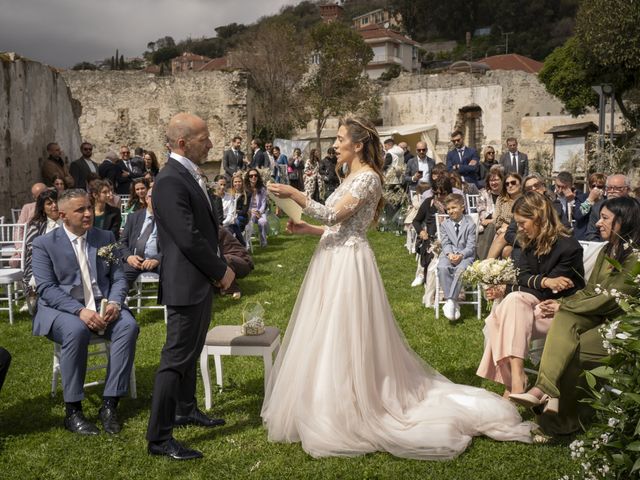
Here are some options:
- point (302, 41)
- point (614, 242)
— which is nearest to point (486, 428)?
point (614, 242)

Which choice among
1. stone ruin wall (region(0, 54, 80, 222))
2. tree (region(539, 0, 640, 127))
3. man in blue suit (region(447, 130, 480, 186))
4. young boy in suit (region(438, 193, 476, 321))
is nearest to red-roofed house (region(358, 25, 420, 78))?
tree (region(539, 0, 640, 127))

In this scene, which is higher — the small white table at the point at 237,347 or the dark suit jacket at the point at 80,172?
the dark suit jacket at the point at 80,172

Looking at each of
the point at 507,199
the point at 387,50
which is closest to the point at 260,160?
the point at 507,199

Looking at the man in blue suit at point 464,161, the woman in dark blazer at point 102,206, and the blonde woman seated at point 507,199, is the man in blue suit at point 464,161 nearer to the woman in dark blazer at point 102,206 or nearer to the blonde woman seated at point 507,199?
the blonde woman seated at point 507,199

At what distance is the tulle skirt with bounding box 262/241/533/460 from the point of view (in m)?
4.03

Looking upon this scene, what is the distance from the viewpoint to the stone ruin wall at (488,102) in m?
38.6

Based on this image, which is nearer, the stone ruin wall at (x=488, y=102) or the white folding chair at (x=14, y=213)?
the white folding chair at (x=14, y=213)

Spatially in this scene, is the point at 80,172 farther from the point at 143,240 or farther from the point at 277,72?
the point at 277,72

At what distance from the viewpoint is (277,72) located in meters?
36.3

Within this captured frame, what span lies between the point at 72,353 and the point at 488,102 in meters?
37.9

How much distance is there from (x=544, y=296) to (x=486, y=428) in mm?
1254

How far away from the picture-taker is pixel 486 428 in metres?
4.22

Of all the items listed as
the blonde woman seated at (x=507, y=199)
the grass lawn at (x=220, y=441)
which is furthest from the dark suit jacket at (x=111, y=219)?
the blonde woman seated at (x=507, y=199)

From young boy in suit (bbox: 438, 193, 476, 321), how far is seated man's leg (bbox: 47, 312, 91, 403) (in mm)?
4123
